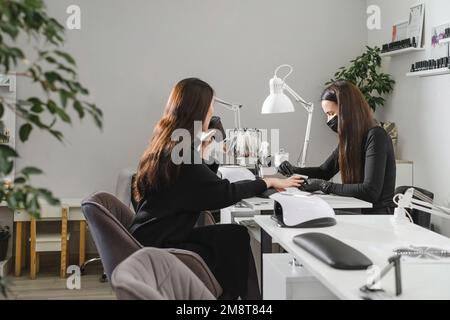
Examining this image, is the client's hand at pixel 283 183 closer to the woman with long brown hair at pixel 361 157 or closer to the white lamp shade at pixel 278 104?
the woman with long brown hair at pixel 361 157

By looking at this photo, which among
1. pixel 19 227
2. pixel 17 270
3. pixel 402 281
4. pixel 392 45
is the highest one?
pixel 392 45

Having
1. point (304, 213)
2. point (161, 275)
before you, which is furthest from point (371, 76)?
point (161, 275)

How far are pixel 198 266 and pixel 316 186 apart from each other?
3.50 ft

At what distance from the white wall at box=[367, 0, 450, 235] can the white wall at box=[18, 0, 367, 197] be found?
608 mm

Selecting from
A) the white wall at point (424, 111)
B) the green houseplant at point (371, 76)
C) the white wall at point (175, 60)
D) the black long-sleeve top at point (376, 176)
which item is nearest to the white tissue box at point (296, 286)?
the black long-sleeve top at point (376, 176)

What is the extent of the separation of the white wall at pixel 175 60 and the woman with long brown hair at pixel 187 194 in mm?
2333

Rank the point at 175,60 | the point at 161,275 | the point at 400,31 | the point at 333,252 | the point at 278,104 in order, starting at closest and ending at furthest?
the point at 161,275, the point at 333,252, the point at 278,104, the point at 400,31, the point at 175,60

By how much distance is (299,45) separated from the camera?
16.2ft

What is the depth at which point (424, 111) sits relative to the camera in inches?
161

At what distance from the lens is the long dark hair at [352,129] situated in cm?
297

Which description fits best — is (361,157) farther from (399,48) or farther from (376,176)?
(399,48)
